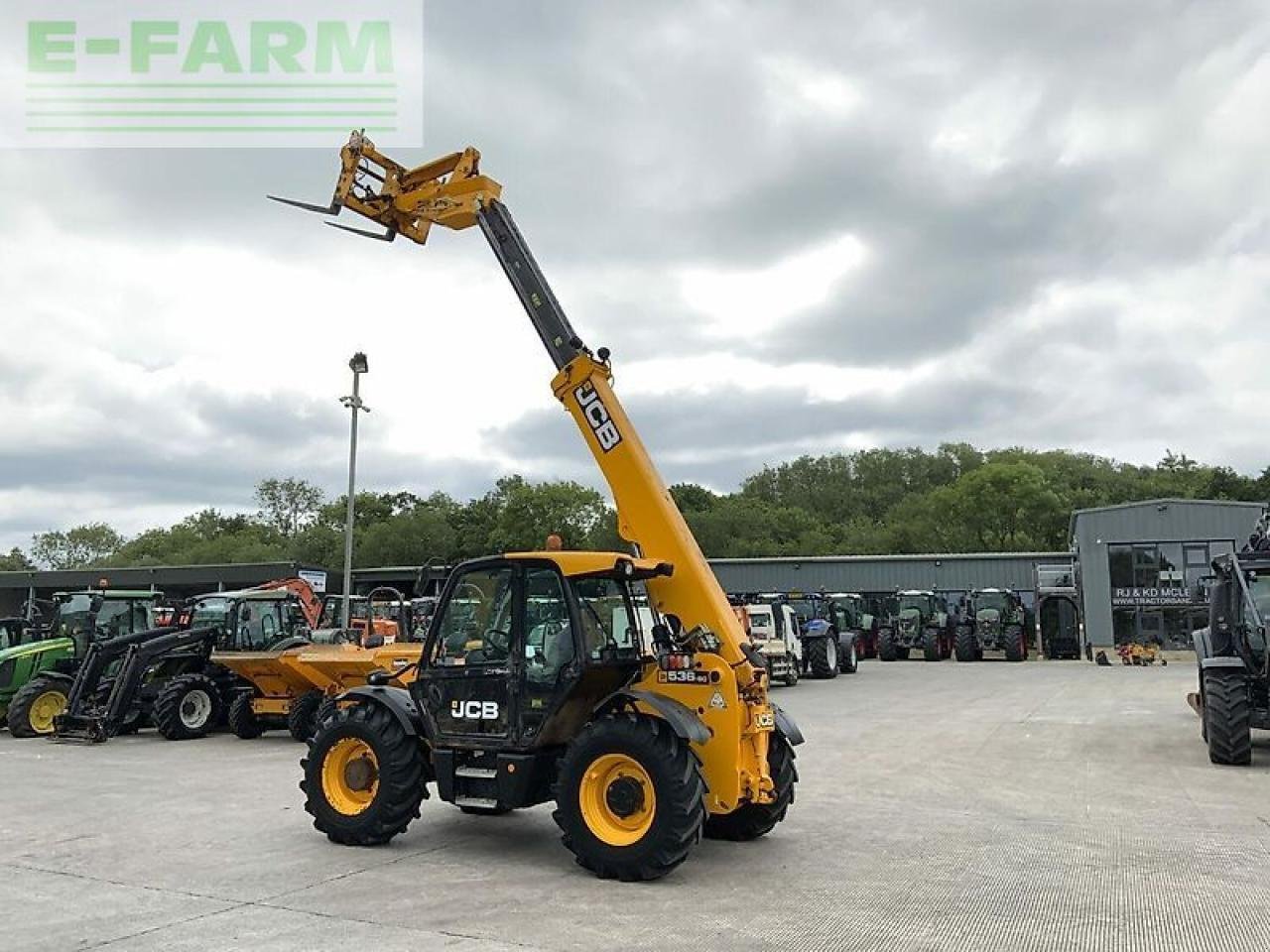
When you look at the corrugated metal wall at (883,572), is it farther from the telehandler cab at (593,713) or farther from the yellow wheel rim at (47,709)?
the telehandler cab at (593,713)

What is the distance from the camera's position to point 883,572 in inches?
2008

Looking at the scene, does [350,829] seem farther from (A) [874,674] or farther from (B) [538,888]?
(A) [874,674]

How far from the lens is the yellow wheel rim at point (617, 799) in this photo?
667 cm

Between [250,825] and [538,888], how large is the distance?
10.8 ft

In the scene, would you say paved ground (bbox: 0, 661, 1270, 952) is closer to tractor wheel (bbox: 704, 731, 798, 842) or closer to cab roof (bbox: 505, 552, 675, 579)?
tractor wheel (bbox: 704, 731, 798, 842)

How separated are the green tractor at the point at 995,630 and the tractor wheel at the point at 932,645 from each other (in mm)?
969

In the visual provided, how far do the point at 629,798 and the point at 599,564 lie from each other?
5.43ft

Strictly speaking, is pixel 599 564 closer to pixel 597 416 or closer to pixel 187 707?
pixel 597 416

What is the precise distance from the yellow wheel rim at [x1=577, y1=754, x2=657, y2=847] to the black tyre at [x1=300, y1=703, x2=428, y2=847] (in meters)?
1.55

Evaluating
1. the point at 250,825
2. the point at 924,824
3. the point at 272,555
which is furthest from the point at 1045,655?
the point at 272,555

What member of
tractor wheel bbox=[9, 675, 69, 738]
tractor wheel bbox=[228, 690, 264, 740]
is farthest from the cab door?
tractor wheel bbox=[9, 675, 69, 738]

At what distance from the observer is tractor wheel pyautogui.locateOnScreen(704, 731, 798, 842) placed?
7.65 metres

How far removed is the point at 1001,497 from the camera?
232 ft

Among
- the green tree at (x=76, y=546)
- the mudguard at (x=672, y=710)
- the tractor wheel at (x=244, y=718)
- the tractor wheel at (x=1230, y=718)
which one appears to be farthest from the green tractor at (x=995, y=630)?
the green tree at (x=76, y=546)
